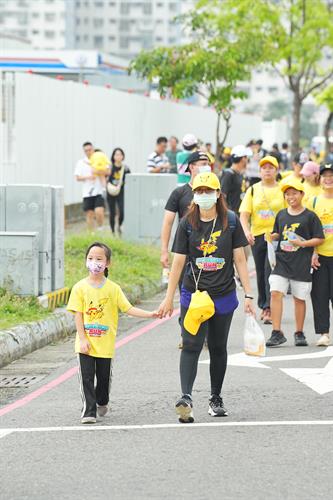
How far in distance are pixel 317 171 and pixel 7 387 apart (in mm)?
4762

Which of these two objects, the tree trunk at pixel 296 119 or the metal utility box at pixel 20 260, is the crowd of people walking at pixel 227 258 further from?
the tree trunk at pixel 296 119

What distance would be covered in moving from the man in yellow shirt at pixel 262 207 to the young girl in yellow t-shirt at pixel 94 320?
4537mm

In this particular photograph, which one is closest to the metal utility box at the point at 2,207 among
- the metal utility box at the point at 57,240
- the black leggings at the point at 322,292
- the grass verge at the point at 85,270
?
the metal utility box at the point at 57,240

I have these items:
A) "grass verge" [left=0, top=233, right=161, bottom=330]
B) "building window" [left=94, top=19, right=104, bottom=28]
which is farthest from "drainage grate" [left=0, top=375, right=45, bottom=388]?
"building window" [left=94, top=19, right=104, bottom=28]

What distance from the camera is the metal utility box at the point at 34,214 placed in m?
14.3

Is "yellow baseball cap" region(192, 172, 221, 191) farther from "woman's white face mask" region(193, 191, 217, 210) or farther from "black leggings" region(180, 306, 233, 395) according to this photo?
"black leggings" region(180, 306, 233, 395)

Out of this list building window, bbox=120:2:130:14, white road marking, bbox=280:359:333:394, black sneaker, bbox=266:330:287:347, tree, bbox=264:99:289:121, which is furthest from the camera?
building window, bbox=120:2:130:14

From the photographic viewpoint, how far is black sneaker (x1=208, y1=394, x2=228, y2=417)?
30.0 feet

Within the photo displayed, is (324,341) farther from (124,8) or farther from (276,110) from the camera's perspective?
(124,8)

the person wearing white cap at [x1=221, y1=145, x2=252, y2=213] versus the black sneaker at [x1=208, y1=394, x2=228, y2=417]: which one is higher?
the person wearing white cap at [x1=221, y1=145, x2=252, y2=213]

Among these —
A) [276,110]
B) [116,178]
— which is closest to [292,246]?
[116,178]

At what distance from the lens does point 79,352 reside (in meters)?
9.03

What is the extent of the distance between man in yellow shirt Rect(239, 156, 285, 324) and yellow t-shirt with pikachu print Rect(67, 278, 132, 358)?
15.0 ft

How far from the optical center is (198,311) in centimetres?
888
